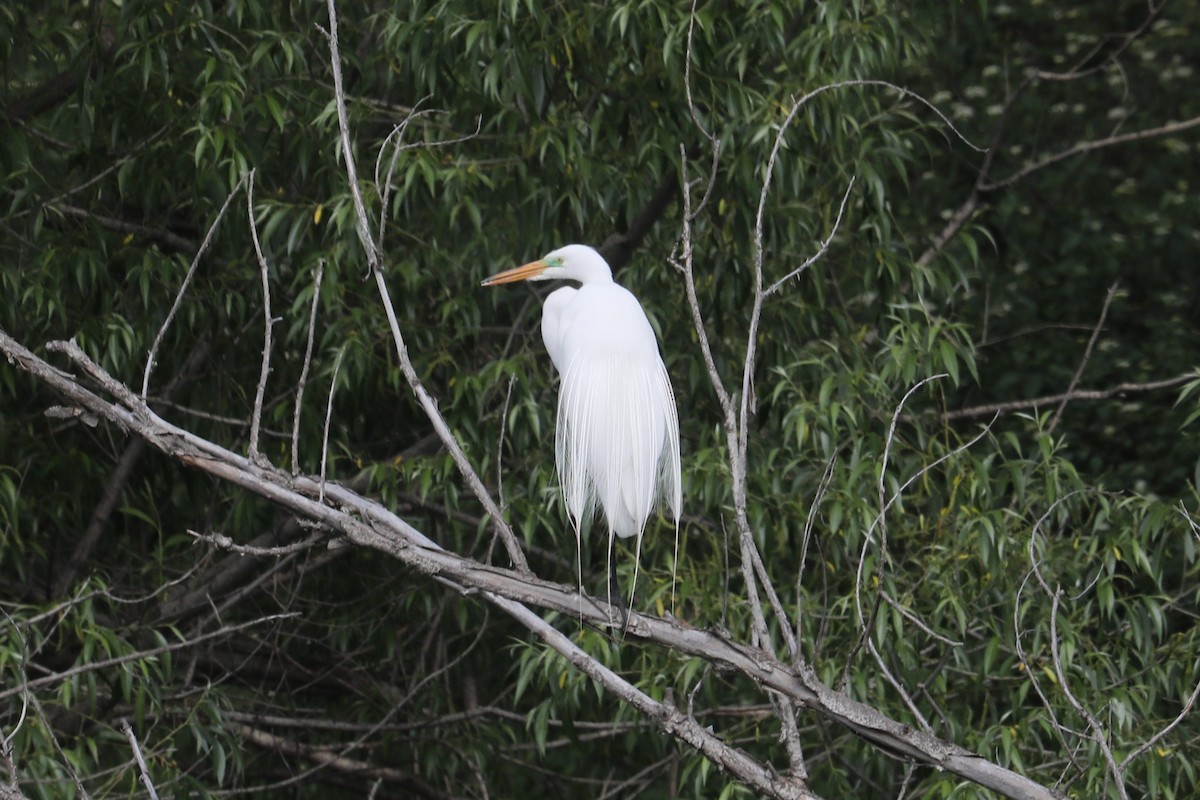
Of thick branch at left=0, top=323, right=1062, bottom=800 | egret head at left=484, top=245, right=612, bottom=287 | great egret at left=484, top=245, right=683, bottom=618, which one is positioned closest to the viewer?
thick branch at left=0, top=323, right=1062, bottom=800

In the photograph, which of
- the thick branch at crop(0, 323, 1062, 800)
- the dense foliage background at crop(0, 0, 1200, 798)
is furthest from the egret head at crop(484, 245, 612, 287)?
the thick branch at crop(0, 323, 1062, 800)

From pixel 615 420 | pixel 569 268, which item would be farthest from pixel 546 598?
pixel 569 268

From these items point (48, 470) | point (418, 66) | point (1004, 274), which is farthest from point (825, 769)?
point (1004, 274)

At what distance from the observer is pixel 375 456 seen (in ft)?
11.7

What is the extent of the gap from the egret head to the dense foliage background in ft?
0.78

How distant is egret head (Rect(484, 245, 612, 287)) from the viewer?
8.65 feet

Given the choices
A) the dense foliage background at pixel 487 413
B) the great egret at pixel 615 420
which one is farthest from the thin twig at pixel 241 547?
the dense foliage background at pixel 487 413

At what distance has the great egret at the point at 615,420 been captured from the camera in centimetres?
231

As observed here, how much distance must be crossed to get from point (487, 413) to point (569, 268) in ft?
1.85

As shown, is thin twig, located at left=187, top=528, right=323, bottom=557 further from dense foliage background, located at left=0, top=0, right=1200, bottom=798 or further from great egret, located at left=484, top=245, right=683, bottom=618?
dense foliage background, located at left=0, top=0, right=1200, bottom=798

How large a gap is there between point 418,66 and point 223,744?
144 centimetres

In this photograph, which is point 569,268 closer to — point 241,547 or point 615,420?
Result: point 615,420

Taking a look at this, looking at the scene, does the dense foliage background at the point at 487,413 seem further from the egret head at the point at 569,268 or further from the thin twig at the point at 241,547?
the thin twig at the point at 241,547

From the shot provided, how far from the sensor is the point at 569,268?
2.68 m
